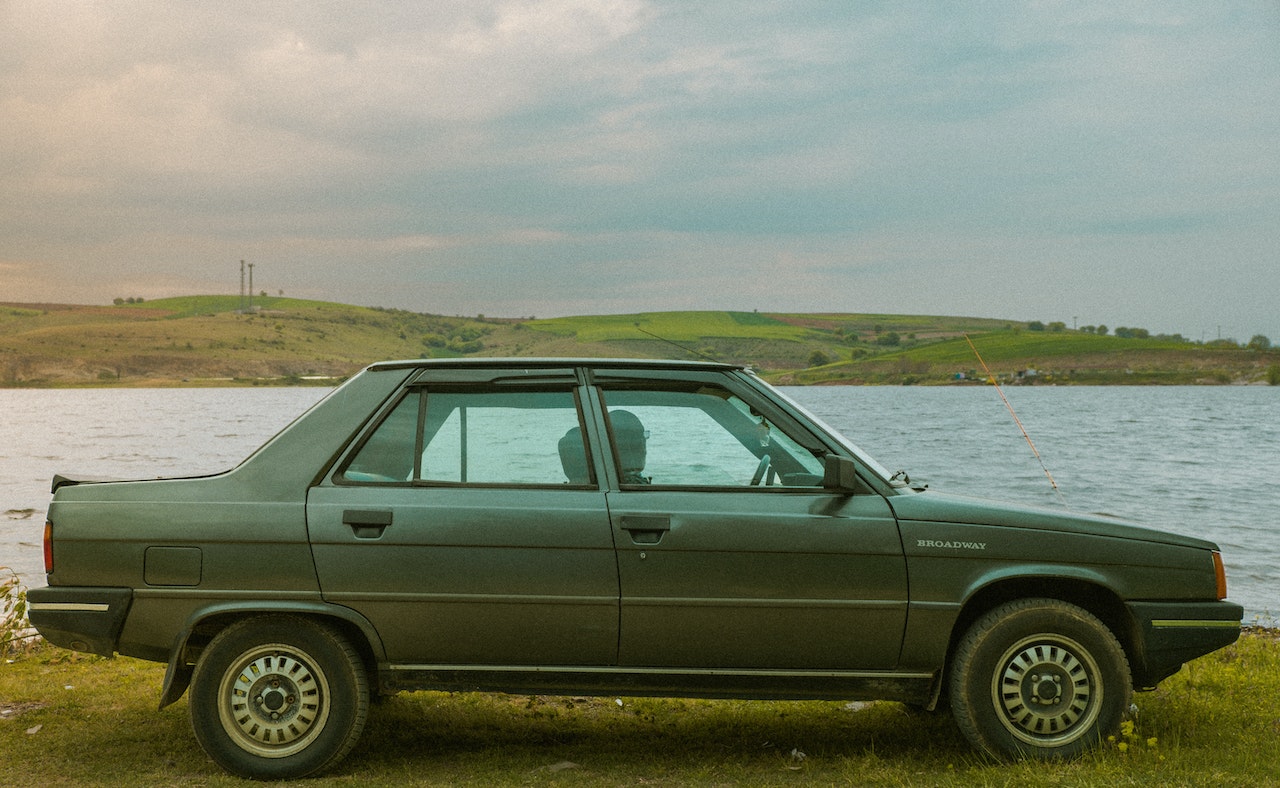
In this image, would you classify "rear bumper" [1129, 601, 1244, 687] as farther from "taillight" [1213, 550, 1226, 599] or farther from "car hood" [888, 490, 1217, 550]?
"car hood" [888, 490, 1217, 550]

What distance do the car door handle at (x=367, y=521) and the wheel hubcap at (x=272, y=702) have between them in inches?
24.4

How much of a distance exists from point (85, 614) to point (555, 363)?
7.76ft

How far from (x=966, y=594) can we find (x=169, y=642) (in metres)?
3.56

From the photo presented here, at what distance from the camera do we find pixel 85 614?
476 cm

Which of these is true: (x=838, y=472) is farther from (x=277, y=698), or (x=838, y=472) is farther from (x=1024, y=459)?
(x=1024, y=459)

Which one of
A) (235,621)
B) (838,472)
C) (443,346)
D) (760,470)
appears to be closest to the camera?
(838,472)

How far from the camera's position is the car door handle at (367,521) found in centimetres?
474

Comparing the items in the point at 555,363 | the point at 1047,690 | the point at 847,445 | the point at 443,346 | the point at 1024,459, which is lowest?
the point at 1024,459

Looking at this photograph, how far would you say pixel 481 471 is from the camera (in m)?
4.91

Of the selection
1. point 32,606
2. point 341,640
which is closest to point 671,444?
point 341,640

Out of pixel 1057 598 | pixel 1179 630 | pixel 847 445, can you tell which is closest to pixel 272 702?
pixel 847 445

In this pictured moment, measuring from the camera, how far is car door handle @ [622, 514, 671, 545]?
4734 mm

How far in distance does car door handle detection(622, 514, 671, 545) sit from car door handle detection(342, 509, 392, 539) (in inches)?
41.5

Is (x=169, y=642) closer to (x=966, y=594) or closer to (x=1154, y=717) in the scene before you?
(x=966, y=594)
